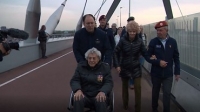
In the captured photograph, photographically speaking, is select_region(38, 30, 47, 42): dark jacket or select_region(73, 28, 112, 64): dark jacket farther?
select_region(38, 30, 47, 42): dark jacket

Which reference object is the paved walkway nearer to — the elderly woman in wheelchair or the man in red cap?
the man in red cap

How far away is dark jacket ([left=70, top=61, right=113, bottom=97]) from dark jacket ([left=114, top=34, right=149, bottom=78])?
3.75ft

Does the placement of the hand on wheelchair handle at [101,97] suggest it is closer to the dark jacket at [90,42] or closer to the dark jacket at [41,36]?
the dark jacket at [90,42]

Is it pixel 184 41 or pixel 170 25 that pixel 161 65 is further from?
pixel 170 25

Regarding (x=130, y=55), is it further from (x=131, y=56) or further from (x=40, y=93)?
(x=40, y=93)

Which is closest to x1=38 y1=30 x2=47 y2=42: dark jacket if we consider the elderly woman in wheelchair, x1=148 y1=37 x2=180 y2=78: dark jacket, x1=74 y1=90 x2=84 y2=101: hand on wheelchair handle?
x1=148 y1=37 x2=180 y2=78: dark jacket

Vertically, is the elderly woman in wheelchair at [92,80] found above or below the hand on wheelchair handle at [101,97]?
above

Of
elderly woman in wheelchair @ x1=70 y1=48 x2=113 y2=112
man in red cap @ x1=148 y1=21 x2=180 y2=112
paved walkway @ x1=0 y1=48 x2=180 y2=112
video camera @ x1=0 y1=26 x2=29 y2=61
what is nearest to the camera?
video camera @ x1=0 y1=26 x2=29 y2=61

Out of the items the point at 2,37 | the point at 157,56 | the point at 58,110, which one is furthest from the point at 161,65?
the point at 2,37

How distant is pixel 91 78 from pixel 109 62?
51 centimetres

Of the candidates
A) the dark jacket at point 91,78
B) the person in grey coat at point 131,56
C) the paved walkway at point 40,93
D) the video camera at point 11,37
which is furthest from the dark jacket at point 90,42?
the paved walkway at point 40,93

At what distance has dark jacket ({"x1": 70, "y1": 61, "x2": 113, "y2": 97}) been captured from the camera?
15.1ft

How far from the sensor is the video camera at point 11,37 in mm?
4113

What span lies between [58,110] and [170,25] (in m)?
4.03
